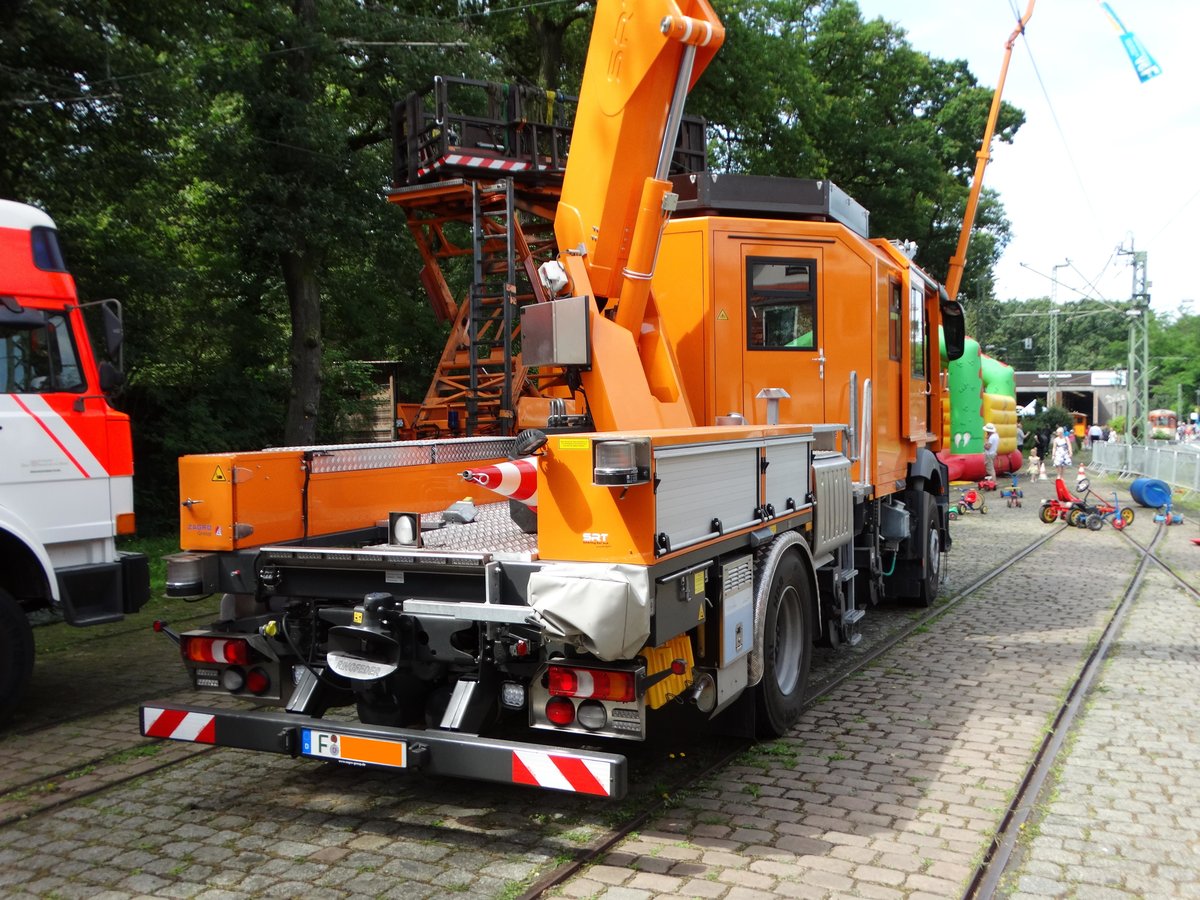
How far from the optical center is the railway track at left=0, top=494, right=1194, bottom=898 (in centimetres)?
441

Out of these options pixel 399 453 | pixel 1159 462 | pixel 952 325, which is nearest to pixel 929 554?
pixel 952 325

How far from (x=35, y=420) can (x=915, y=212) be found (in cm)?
3008

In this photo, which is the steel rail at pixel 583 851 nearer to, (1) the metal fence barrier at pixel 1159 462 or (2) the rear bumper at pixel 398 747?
(2) the rear bumper at pixel 398 747

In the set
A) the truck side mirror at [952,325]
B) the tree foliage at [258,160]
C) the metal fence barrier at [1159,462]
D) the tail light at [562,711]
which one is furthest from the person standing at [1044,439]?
the tail light at [562,711]

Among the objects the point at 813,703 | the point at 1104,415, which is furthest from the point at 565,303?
the point at 1104,415

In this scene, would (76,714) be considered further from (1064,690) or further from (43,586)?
(1064,690)

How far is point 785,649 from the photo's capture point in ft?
19.9

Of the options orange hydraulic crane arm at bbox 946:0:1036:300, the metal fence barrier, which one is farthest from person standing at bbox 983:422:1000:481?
orange hydraulic crane arm at bbox 946:0:1036:300

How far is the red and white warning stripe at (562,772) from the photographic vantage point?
399 cm

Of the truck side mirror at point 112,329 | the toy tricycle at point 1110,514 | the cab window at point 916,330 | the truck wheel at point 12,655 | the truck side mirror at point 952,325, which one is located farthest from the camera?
the toy tricycle at point 1110,514

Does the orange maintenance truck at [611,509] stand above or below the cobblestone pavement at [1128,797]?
above

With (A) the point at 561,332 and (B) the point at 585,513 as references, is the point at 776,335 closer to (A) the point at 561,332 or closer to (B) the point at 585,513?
(A) the point at 561,332

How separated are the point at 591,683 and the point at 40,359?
179 inches

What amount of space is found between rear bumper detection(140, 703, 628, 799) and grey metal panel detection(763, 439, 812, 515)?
75.0 inches
